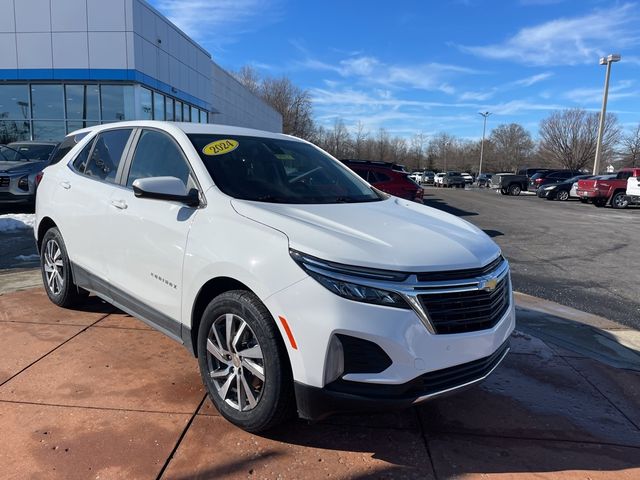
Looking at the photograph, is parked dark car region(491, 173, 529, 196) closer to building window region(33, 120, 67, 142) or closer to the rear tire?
the rear tire

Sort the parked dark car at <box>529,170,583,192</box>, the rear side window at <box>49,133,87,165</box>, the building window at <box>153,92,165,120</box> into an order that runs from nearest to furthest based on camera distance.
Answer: the rear side window at <box>49,133,87,165</box>, the building window at <box>153,92,165,120</box>, the parked dark car at <box>529,170,583,192</box>

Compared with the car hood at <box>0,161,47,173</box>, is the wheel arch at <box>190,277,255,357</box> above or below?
below

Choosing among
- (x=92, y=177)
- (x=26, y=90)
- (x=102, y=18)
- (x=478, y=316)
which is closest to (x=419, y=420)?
(x=478, y=316)

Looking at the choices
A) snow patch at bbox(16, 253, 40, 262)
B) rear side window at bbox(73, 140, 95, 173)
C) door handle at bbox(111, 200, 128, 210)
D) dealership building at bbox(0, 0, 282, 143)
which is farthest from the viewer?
dealership building at bbox(0, 0, 282, 143)

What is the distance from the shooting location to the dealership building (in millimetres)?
19656

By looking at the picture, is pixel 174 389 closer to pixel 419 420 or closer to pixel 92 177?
pixel 419 420

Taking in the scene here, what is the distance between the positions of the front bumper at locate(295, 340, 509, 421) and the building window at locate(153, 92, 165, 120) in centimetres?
2239

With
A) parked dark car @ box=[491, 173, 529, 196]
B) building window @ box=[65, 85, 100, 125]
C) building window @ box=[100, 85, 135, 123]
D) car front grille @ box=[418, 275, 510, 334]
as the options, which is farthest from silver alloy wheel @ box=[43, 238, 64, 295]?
parked dark car @ box=[491, 173, 529, 196]

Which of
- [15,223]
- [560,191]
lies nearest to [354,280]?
[15,223]

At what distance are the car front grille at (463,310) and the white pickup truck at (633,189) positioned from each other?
2383 centimetres

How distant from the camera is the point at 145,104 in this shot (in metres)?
21.8

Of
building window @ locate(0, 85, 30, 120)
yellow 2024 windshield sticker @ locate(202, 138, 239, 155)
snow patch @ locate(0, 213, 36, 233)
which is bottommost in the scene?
snow patch @ locate(0, 213, 36, 233)

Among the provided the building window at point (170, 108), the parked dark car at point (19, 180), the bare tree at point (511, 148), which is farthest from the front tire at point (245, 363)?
the bare tree at point (511, 148)

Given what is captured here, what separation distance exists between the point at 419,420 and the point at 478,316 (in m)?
0.90
